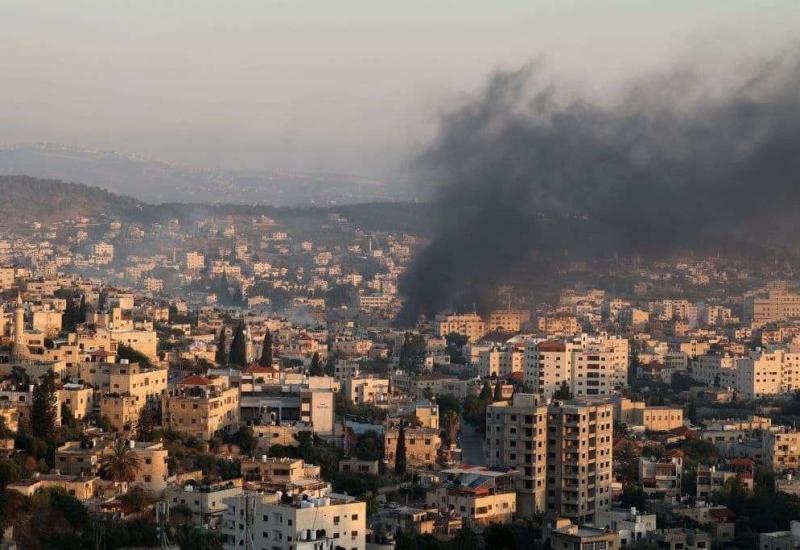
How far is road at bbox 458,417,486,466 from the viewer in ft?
97.3

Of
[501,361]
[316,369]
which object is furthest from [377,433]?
[501,361]

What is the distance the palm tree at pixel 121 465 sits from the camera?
80.8 ft

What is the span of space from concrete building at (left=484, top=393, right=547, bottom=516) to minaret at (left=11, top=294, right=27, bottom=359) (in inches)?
270

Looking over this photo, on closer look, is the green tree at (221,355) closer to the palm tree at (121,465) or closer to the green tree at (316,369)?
the green tree at (316,369)

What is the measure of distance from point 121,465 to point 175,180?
117 meters

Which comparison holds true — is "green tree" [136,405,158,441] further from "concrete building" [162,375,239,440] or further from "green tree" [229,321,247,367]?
"green tree" [229,321,247,367]

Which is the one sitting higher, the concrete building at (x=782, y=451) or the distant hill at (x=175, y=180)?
the distant hill at (x=175, y=180)

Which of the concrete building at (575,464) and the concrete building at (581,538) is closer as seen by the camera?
the concrete building at (581,538)

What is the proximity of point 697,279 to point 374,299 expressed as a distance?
10.1 meters

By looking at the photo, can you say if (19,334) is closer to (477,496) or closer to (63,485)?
(63,485)

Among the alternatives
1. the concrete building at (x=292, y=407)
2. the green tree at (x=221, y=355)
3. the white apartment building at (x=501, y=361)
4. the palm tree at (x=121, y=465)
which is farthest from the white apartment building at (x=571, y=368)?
the palm tree at (x=121, y=465)

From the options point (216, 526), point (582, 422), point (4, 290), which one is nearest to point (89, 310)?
point (4, 290)

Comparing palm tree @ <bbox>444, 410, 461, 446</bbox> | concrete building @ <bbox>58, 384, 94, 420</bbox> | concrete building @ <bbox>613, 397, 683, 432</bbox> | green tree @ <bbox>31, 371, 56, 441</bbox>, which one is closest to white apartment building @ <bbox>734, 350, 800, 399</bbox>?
concrete building @ <bbox>613, 397, 683, 432</bbox>

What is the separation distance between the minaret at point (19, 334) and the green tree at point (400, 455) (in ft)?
17.5
